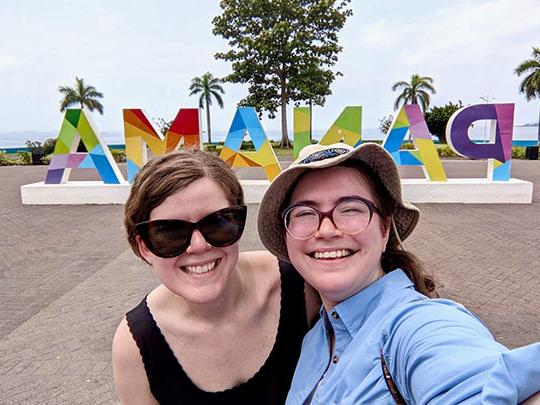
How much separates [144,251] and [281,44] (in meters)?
29.5

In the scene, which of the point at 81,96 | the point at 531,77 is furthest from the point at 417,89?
the point at 81,96

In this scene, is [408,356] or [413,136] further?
[413,136]

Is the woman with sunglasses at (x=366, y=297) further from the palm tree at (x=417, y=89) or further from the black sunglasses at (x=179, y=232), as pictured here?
the palm tree at (x=417, y=89)

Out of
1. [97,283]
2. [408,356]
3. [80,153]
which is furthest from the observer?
[80,153]

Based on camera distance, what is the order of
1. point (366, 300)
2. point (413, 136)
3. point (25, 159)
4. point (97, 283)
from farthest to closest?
point (25, 159) → point (413, 136) → point (97, 283) → point (366, 300)

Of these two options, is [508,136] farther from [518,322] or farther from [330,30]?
[330,30]

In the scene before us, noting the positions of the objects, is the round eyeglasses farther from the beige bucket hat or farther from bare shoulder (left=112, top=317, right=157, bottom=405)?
bare shoulder (left=112, top=317, right=157, bottom=405)

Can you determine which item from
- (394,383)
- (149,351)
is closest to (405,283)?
(394,383)

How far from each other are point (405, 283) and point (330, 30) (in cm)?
3069

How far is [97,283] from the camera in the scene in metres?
5.80

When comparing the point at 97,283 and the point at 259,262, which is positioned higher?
the point at 259,262

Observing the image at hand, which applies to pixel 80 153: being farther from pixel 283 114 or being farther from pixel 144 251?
pixel 283 114

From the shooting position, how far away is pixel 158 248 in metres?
1.45

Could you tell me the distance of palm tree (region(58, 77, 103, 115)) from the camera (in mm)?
44906
